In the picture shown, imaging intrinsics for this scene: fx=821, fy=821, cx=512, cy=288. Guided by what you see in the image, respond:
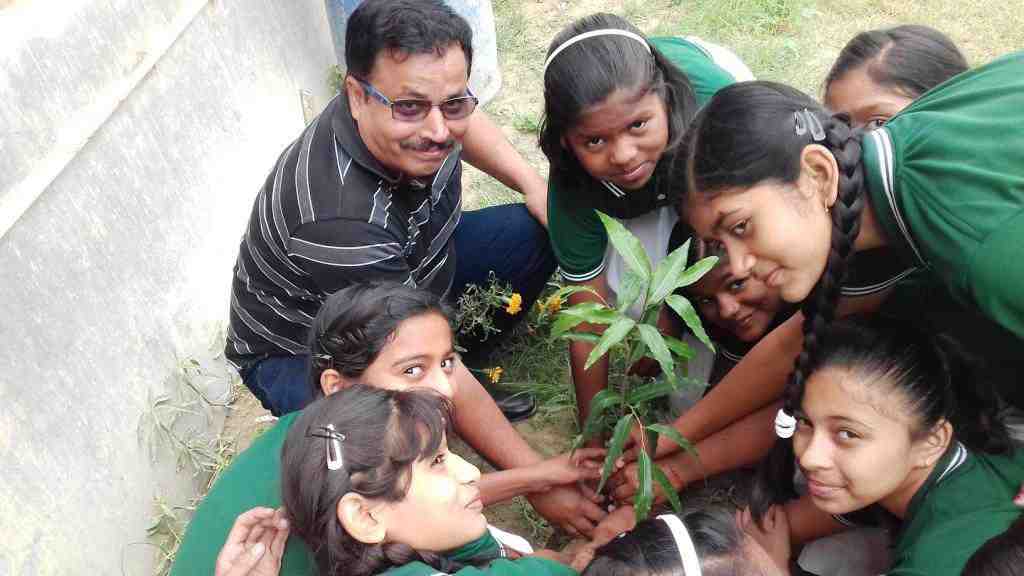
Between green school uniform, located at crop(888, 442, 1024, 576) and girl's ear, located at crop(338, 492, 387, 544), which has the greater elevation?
girl's ear, located at crop(338, 492, 387, 544)

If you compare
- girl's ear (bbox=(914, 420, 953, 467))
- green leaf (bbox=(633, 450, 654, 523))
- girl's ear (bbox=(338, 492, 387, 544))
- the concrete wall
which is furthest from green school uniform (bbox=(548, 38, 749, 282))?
the concrete wall

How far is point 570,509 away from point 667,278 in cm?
90

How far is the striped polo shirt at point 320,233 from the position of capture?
1994 millimetres

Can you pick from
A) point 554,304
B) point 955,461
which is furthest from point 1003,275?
point 554,304

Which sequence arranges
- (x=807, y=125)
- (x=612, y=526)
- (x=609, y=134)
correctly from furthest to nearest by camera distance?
1. (x=612, y=526)
2. (x=609, y=134)
3. (x=807, y=125)

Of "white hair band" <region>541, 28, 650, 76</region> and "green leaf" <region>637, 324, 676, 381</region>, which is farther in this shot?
"white hair band" <region>541, 28, 650, 76</region>

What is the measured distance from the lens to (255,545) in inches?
60.6

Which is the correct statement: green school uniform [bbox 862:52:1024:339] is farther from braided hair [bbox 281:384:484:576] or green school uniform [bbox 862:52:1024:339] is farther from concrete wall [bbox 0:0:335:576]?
concrete wall [bbox 0:0:335:576]

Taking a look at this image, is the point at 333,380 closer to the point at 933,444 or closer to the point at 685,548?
the point at 685,548

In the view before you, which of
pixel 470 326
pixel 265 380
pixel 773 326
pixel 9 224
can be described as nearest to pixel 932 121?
pixel 773 326

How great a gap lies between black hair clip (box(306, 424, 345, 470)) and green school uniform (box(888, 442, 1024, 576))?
1.09 metres

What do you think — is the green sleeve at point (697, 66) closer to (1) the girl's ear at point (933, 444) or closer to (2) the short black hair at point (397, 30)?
(2) the short black hair at point (397, 30)

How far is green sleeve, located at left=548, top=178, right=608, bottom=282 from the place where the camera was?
228 cm

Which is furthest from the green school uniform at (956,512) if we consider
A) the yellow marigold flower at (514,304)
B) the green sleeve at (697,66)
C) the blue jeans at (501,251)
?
the blue jeans at (501,251)
